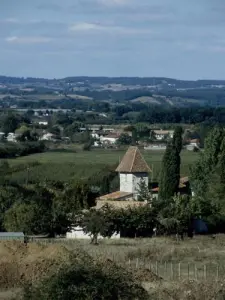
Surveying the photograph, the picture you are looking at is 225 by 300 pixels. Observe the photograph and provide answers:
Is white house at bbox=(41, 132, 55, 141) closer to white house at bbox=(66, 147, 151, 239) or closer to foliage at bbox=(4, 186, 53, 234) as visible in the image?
white house at bbox=(66, 147, 151, 239)

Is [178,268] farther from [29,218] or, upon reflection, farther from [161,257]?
[29,218]

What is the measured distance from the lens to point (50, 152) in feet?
320

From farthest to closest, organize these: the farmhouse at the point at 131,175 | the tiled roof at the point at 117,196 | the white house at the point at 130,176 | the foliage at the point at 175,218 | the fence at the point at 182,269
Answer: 1. the farmhouse at the point at 131,175
2. the white house at the point at 130,176
3. the tiled roof at the point at 117,196
4. the foliage at the point at 175,218
5. the fence at the point at 182,269

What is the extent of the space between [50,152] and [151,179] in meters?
36.7

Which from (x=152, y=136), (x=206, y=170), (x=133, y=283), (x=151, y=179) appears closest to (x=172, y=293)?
(x=133, y=283)

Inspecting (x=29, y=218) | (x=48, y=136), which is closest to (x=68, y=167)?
(x=29, y=218)

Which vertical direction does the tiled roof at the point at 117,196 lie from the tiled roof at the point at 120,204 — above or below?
below

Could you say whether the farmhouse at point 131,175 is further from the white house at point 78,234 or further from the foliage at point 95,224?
the foliage at point 95,224

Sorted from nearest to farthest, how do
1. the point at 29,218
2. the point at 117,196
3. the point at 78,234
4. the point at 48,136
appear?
the point at 29,218 < the point at 78,234 < the point at 117,196 < the point at 48,136

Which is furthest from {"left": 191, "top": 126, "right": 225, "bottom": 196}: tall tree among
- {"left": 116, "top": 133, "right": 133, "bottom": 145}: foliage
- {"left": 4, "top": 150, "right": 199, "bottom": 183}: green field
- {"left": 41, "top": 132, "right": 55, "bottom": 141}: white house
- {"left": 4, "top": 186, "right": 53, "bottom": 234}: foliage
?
{"left": 41, "top": 132, "right": 55, "bottom": 141}: white house

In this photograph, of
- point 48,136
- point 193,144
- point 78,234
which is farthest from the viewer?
point 48,136

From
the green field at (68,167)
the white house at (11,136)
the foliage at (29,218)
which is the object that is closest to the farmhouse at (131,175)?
the foliage at (29,218)

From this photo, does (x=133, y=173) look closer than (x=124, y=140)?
Yes

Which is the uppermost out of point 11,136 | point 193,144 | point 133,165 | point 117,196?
point 133,165
